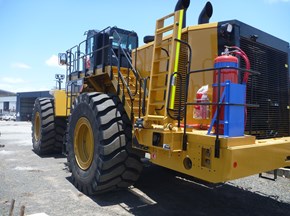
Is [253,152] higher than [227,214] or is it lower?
higher

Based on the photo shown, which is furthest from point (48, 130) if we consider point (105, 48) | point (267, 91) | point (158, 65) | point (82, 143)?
point (267, 91)

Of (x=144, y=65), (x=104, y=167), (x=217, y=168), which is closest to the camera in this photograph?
(x=217, y=168)

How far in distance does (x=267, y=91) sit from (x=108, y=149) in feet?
8.59

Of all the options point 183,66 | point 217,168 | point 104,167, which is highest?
point 183,66

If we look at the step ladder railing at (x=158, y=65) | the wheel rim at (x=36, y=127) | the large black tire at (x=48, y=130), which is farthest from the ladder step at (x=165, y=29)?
the wheel rim at (x=36, y=127)

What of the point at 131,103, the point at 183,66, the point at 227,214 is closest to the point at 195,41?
the point at 183,66

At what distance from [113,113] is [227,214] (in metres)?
2.33

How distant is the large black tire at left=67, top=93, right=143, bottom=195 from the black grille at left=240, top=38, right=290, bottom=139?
1867 millimetres

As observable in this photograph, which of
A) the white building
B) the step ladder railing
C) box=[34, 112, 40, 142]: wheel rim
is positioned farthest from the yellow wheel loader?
the white building

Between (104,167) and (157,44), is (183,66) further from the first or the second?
(104,167)

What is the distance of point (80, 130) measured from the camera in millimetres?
5648

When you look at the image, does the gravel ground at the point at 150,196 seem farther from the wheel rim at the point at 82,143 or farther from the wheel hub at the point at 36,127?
the wheel hub at the point at 36,127

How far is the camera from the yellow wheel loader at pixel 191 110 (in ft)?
11.3

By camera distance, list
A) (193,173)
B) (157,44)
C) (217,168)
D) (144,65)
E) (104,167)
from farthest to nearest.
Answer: (144,65) < (104,167) < (157,44) < (193,173) < (217,168)
